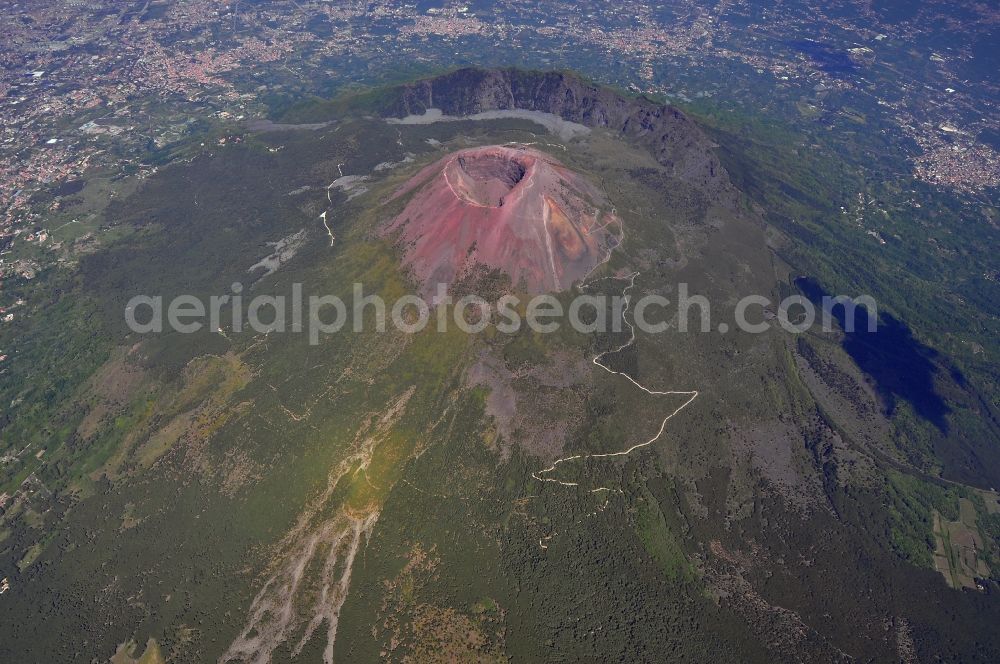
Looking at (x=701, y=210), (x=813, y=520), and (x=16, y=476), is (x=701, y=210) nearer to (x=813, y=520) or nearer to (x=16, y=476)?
(x=813, y=520)

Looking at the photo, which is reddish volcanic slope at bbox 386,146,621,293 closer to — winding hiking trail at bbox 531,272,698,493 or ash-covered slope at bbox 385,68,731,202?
winding hiking trail at bbox 531,272,698,493

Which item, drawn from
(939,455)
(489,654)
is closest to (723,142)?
(939,455)

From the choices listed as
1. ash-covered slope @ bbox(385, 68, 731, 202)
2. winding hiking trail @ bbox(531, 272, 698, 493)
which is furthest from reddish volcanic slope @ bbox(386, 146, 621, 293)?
ash-covered slope @ bbox(385, 68, 731, 202)

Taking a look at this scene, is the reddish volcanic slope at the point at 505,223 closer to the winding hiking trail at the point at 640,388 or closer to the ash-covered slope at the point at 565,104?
the winding hiking trail at the point at 640,388

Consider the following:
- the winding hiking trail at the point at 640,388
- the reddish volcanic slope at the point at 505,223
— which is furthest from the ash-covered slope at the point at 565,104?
the winding hiking trail at the point at 640,388

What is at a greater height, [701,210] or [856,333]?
[701,210]

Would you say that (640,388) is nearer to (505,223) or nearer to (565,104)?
(505,223)

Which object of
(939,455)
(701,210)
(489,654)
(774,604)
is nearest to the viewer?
(489,654)
